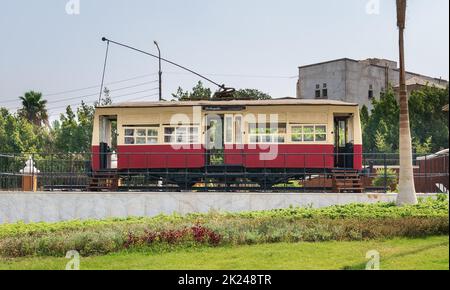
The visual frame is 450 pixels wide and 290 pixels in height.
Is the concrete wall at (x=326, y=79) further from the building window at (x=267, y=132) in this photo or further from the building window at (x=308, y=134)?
the building window at (x=267, y=132)

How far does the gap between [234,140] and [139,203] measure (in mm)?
4637

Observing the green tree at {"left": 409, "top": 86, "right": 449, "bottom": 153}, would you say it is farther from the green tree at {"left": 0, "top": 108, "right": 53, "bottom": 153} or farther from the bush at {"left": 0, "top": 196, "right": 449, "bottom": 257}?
the green tree at {"left": 0, "top": 108, "right": 53, "bottom": 153}

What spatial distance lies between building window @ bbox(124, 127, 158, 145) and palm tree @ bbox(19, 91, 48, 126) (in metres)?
42.5

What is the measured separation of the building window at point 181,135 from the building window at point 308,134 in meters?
3.75

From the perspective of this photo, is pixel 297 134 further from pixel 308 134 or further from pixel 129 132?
pixel 129 132

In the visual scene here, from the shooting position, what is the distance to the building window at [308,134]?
22.2m

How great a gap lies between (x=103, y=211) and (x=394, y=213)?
980 cm

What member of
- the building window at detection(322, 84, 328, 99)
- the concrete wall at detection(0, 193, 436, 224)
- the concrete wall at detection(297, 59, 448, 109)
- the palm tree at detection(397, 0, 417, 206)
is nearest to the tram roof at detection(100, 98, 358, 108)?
the palm tree at detection(397, 0, 417, 206)

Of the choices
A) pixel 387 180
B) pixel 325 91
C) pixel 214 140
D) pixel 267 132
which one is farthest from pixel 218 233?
pixel 325 91

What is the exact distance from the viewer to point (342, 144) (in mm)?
23422
